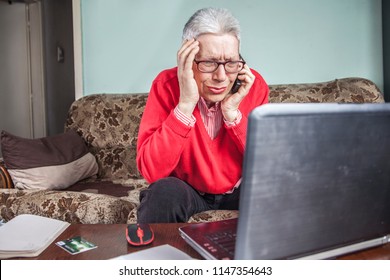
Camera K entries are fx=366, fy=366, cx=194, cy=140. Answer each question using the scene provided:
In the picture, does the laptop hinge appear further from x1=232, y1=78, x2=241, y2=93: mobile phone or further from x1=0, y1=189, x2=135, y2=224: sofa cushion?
x1=0, y1=189, x2=135, y2=224: sofa cushion

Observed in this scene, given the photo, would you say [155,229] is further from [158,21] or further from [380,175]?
[158,21]

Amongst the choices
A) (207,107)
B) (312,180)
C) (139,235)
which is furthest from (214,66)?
(312,180)

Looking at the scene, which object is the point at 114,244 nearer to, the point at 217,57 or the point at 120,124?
the point at 217,57

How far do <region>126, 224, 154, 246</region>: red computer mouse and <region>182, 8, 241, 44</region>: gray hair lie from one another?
1.94 feet

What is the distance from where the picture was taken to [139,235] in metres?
0.71

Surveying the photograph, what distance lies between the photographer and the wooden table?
605mm

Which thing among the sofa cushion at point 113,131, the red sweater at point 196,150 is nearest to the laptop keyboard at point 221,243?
the red sweater at point 196,150

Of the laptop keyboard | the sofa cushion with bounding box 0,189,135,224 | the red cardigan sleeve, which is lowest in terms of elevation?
the sofa cushion with bounding box 0,189,135,224

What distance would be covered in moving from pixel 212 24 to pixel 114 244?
2.17ft

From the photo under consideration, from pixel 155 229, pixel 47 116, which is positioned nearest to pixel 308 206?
pixel 155 229

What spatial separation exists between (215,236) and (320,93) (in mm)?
1390

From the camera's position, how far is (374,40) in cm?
206

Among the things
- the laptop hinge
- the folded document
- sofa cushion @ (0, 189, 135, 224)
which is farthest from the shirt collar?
the laptop hinge

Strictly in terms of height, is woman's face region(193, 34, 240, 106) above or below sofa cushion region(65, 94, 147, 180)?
above
